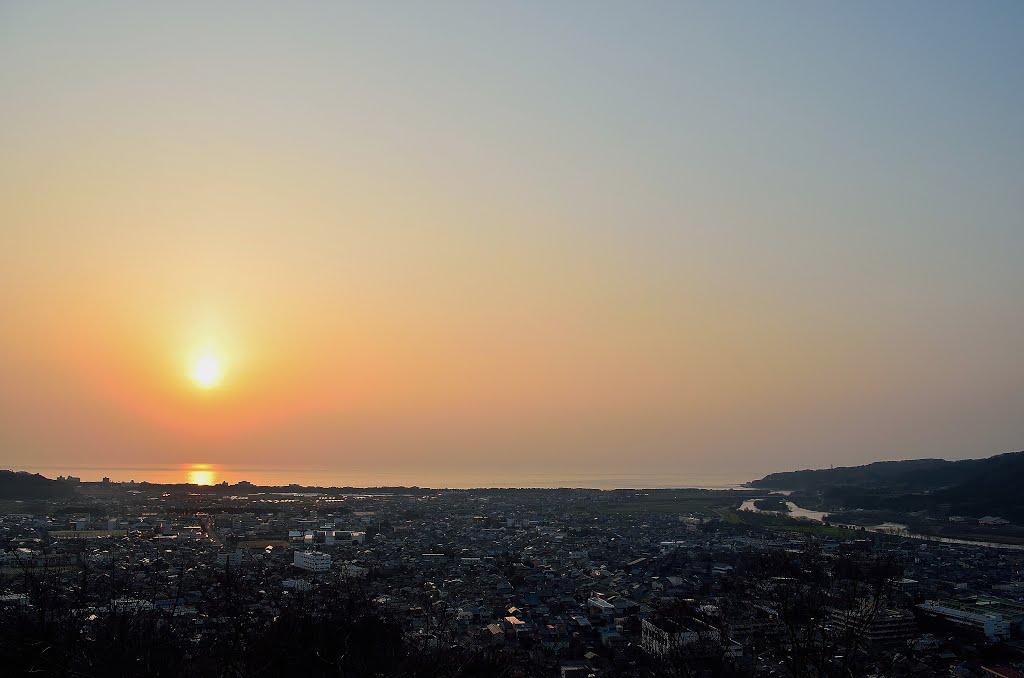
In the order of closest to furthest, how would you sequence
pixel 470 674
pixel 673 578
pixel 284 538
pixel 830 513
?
1. pixel 470 674
2. pixel 673 578
3. pixel 284 538
4. pixel 830 513

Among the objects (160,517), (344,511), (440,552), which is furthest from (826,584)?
(344,511)

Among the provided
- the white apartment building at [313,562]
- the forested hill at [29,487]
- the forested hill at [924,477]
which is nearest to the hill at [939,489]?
the forested hill at [924,477]

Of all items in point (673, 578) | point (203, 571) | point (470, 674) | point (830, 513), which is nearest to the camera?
point (470, 674)

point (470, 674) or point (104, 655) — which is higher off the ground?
point (104, 655)

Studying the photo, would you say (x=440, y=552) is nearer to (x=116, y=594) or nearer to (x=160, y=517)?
(x=116, y=594)

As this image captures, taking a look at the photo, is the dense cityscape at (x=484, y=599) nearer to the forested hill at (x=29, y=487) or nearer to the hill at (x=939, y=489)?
the forested hill at (x=29, y=487)

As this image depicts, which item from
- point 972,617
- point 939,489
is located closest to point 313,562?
point 972,617
